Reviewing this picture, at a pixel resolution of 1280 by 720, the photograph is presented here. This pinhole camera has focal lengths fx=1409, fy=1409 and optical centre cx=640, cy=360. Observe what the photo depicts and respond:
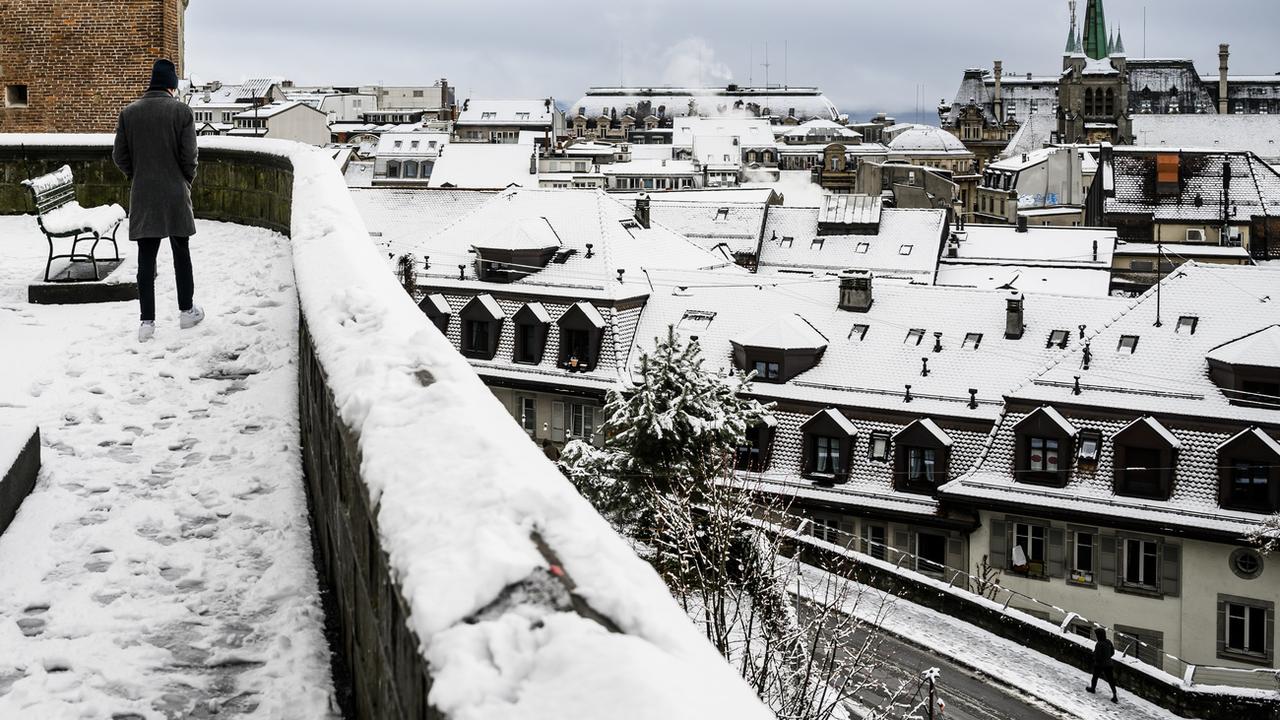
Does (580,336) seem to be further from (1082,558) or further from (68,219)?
(68,219)

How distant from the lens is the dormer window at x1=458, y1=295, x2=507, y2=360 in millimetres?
39188

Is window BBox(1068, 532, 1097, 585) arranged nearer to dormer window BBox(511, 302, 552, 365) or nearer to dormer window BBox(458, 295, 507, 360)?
dormer window BBox(511, 302, 552, 365)

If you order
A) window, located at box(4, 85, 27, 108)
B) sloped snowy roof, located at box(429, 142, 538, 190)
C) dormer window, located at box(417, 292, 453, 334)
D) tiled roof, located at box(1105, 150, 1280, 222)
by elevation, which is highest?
sloped snowy roof, located at box(429, 142, 538, 190)

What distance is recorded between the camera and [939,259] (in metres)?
57.5

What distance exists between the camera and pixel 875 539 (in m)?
30.0

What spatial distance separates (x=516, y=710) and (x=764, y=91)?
197830 millimetres

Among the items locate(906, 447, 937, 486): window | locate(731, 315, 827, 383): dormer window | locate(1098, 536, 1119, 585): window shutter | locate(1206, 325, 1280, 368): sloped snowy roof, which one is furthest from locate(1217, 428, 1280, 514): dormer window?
locate(731, 315, 827, 383): dormer window

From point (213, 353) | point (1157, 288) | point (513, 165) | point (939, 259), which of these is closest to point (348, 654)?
point (213, 353)

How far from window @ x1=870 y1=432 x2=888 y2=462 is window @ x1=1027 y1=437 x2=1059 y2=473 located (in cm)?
322

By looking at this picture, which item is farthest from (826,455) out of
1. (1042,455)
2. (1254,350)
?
(1254,350)

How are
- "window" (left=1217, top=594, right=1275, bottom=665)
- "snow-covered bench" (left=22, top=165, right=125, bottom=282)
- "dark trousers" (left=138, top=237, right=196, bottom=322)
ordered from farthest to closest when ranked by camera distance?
"window" (left=1217, top=594, right=1275, bottom=665) → "snow-covered bench" (left=22, top=165, right=125, bottom=282) → "dark trousers" (left=138, top=237, right=196, bottom=322)

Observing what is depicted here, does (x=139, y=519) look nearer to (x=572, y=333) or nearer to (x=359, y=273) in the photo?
(x=359, y=273)

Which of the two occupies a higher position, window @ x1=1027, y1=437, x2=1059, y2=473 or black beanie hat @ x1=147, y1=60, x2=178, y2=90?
black beanie hat @ x1=147, y1=60, x2=178, y2=90

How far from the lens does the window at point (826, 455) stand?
30656mm
